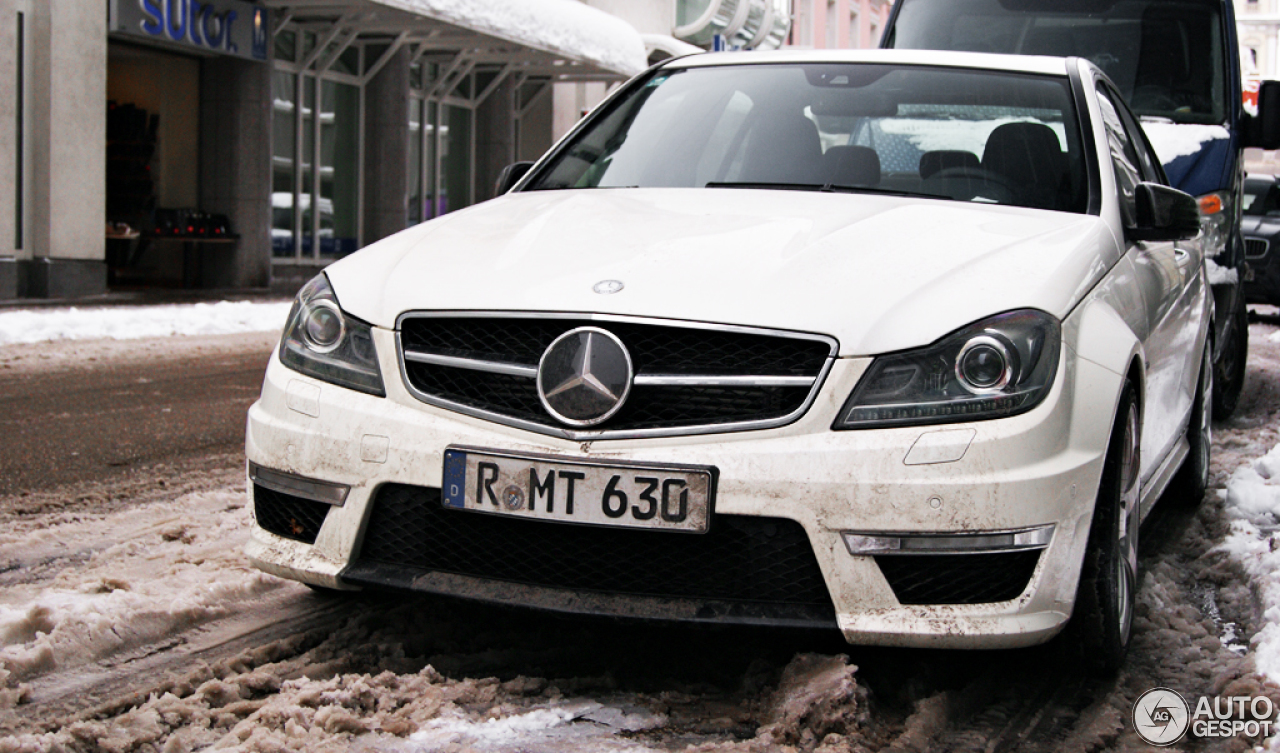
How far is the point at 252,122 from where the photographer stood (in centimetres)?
1783

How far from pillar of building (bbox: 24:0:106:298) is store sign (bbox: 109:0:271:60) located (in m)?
0.44

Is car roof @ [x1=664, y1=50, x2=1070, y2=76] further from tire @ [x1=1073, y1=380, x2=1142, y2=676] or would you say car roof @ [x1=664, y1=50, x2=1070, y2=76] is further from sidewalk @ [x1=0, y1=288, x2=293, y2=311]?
sidewalk @ [x1=0, y1=288, x2=293, y2=311]

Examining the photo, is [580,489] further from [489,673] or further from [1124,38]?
[1124,38]

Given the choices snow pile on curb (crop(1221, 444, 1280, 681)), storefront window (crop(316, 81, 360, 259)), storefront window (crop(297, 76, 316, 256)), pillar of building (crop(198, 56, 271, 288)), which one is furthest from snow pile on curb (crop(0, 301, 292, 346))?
storefront window (crop(316, 81, 360, 259))

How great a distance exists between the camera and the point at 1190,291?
4.70 meters

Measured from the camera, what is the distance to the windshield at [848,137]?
3.95m

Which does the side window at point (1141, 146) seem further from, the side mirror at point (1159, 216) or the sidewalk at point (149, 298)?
the sidewalk at point (149, 298)

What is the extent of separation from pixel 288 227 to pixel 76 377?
12.3 metres

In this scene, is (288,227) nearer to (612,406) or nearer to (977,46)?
(977,46)

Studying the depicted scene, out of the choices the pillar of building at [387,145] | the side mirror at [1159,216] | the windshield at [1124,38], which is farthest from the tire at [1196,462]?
the pillar of building at [387,145]

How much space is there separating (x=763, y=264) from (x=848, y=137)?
51.6 inches

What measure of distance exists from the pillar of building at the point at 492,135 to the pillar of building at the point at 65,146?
11.7 meters

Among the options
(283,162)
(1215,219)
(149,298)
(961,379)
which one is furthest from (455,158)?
(961,379)

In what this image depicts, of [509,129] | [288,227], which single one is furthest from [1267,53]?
[288,227]
